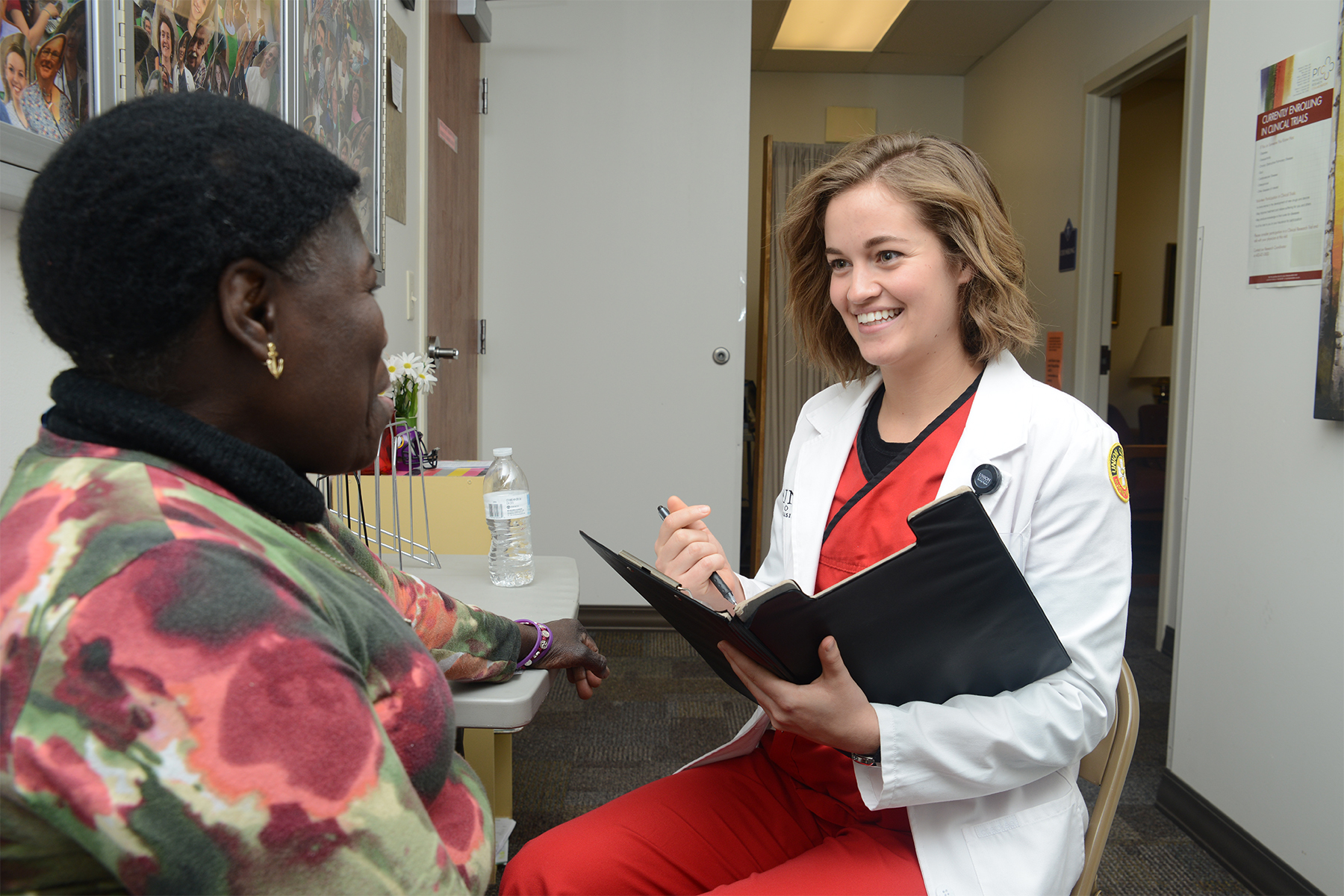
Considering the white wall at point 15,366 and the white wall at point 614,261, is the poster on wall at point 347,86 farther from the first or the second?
the white wall at point 614,261

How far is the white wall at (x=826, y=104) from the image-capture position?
19.2ft

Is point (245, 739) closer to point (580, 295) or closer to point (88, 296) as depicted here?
point (88, 296)

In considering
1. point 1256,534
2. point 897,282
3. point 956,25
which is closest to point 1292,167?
point 1256,534

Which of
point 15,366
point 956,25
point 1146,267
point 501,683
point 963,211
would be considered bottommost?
point 501,683

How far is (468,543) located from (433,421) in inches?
42.7

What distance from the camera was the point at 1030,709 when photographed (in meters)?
0.96

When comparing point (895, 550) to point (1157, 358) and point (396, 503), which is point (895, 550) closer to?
point (396, 503)

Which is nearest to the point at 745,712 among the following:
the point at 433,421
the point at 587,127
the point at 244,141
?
the point at 433,421

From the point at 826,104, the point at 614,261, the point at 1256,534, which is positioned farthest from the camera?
Answer: the point at 826,104

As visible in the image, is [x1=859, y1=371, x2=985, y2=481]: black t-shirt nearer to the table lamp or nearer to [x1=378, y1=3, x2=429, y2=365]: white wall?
[x1=378, y1=3, x2=429, y2=365]: white wall

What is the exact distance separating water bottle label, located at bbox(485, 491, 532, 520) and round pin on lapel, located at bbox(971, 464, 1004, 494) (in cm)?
74

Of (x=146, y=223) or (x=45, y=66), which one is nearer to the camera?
(x=146, y=223)

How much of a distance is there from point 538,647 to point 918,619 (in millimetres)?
485

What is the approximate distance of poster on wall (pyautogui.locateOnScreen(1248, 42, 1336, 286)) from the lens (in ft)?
5.52
